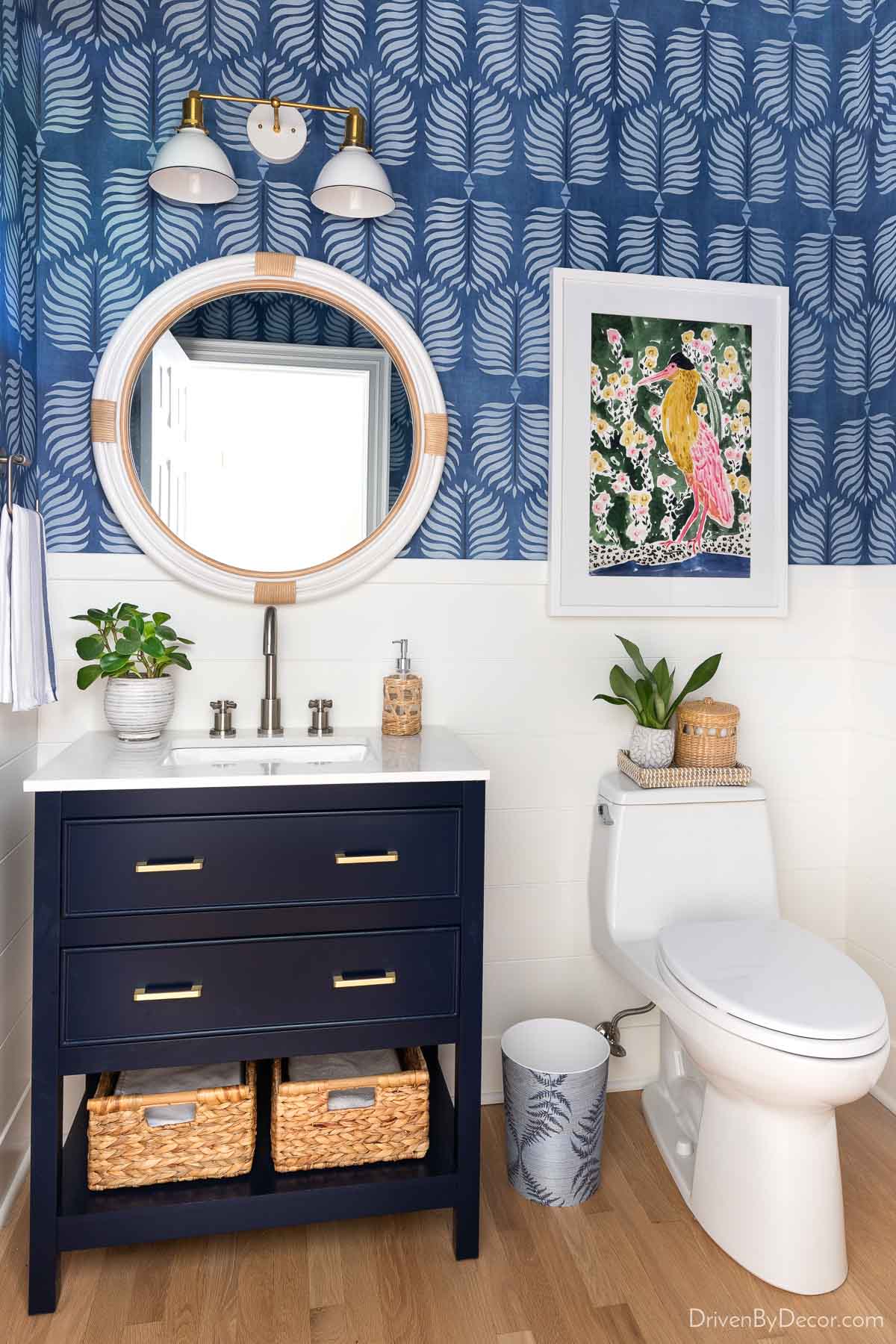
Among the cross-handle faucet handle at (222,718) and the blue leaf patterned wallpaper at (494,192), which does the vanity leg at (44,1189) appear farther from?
the blue leaf patterned wallpaper at (494,192)

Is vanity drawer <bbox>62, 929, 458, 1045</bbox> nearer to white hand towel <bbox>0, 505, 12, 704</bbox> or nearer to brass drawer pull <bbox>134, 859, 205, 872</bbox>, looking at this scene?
brass drawer pull <bbox>134, 859, 205, 872</bbox>

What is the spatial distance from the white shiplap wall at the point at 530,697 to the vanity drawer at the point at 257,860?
522mm

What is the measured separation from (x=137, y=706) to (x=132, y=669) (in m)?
0.09

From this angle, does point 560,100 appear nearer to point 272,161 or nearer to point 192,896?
point 272,161

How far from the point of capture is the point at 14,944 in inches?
72.7

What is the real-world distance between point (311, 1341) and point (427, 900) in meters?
0.71

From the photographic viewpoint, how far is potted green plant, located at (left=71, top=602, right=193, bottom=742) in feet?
5.85

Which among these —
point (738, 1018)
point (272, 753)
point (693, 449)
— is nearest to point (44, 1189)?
point (272, 753)

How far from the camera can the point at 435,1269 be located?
5.43 feet

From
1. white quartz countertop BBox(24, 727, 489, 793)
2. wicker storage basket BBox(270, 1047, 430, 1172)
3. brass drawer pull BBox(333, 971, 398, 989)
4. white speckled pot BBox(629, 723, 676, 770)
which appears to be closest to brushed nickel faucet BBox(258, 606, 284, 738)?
white quartz countertop BBox(24, 727, 489, 793)

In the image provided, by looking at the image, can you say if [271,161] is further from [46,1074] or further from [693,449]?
[46,1074]

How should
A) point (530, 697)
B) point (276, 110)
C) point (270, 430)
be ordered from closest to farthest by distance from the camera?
point (276, 110)
point (270, 430)
point (530, 697)

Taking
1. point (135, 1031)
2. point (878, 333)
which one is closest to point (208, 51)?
point (878, 333)
